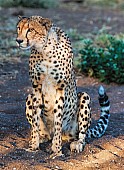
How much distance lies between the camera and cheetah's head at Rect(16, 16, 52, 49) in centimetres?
526

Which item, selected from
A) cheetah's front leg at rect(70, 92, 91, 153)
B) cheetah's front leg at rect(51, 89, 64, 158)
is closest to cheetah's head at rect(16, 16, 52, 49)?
cheetah's front leg at rect(51, 89, 64, 158)

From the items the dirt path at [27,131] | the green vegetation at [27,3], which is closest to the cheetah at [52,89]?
the dirt path at [27,131]

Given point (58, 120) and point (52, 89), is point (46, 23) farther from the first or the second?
point (58, 120)

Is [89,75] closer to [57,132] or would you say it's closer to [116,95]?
[116,95]

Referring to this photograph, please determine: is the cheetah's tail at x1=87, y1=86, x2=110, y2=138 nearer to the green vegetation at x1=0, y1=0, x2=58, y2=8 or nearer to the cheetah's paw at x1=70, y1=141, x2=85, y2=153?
the cheetah's paw at x1=70, y1=141, x2=85, y2=153

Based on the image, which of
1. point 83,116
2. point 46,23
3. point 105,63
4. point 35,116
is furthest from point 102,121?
point 105,63

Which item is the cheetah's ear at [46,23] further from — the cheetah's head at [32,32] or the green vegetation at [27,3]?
the green vegetation at [27,3]

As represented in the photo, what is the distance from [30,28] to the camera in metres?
5.31

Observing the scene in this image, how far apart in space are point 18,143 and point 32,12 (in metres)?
11.0

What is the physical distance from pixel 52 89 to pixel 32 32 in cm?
63

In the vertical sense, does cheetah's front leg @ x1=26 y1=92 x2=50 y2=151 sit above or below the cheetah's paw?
above

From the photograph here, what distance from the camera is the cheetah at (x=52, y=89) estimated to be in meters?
5.40

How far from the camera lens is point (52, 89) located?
5.63m

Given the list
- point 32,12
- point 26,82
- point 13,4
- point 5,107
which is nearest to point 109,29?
point 32,12
